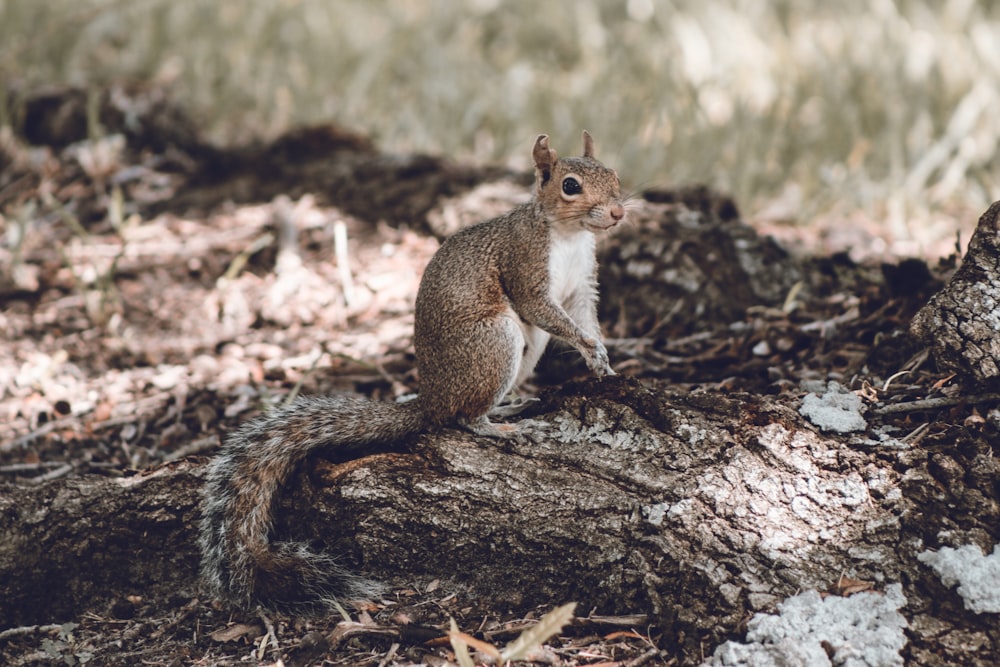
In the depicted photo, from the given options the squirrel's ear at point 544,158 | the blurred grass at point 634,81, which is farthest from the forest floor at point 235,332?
the squirrel's ear at point 544,158

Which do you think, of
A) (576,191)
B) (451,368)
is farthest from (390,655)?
(576,191)

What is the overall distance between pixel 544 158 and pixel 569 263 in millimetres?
296

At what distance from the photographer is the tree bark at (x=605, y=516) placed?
7.29 feet

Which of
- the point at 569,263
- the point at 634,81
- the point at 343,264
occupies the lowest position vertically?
the point at 343,264

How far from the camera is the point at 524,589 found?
A: 96.0 inches

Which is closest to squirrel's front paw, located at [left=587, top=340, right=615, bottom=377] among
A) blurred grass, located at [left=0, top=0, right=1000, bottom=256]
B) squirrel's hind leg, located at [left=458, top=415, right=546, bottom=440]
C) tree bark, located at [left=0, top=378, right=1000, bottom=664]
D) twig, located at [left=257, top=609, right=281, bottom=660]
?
tree bark, located at [left=0, top=378, right=1000, bottom=664]

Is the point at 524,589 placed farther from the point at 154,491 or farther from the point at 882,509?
the point at 154,491

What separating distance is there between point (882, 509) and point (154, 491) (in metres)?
1.76

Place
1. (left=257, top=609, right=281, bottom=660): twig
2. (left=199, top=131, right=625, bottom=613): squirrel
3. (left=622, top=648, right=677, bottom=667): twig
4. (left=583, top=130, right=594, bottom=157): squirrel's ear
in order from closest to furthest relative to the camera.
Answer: (left=622, top=648, right=677, bottom=667): twig < (left=257, top=609, right=281, bottom=660): twig < (left=199, top=131, right=625, bottom=613): squirrel < (left=583, top=130, right=594, bottom=157): squirrel's ear

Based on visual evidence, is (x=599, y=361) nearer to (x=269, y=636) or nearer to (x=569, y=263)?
(x=569, y=263)

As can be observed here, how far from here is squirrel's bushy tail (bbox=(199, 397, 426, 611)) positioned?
8.02 ft

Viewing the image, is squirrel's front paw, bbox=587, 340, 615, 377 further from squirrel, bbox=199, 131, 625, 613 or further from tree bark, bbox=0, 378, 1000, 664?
tree bark, bbox=0, 378, 1000, 664

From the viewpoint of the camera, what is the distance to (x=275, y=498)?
101 inches

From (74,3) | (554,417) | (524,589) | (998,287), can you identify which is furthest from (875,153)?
(74,3)
